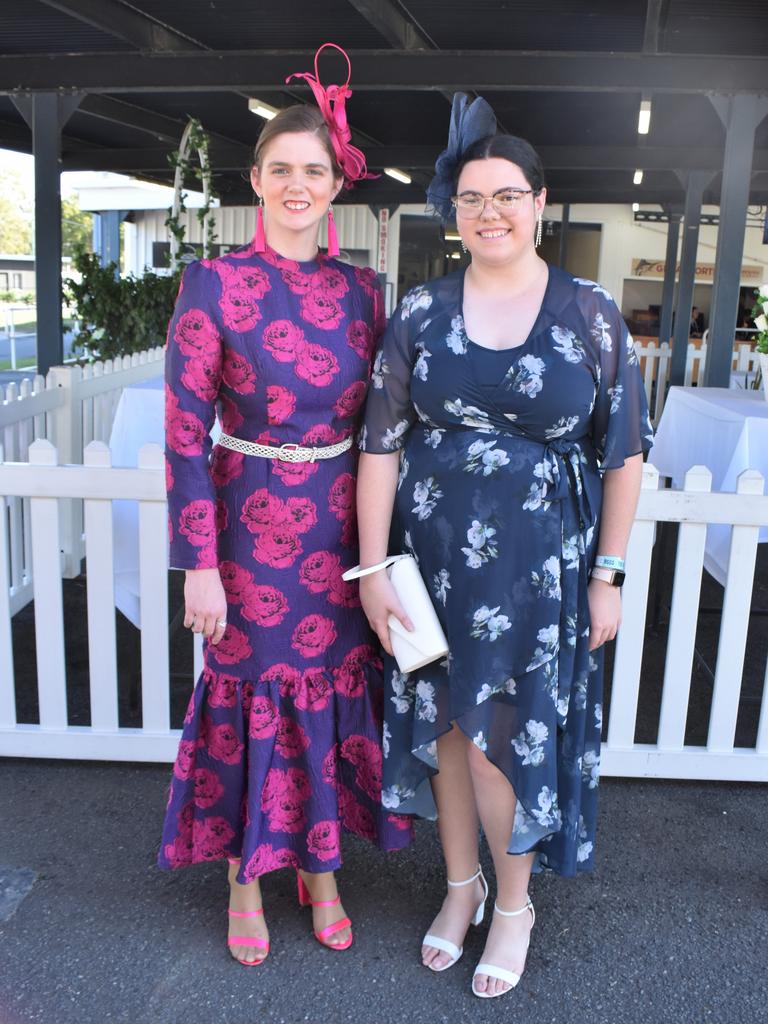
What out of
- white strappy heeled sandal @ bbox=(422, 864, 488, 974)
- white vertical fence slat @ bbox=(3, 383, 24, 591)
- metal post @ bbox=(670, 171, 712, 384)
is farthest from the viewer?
metal post @ bbox=(670, 171, 712, 384)

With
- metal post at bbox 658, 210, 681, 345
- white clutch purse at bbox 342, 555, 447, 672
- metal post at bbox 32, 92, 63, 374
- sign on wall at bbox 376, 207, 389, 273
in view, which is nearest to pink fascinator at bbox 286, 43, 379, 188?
white clutch purse at bbox 342, 555, 447, 672

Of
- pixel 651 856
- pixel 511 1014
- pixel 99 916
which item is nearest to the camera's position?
pixel 511 1014

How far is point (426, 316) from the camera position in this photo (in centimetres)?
178

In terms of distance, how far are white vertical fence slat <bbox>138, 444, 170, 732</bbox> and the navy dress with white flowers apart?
97 cm

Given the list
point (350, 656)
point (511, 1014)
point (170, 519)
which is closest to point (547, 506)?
point (350, 656)

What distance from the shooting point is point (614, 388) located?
176 centimetres

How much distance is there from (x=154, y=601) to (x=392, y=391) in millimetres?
1198

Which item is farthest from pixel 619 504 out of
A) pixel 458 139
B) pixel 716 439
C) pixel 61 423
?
pixel 61 423

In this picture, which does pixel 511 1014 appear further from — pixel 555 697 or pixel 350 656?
pixel 350 656

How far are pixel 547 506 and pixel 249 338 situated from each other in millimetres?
619

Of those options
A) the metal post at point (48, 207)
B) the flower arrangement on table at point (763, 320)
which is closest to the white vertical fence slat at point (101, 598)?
the flower arrangement on table at point (763, 320)

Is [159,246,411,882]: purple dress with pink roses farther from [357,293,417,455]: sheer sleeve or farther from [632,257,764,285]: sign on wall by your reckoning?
[632,257,764,285]: sign on wall

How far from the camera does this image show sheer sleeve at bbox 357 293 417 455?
1795 mm

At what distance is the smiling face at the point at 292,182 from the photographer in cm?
176
